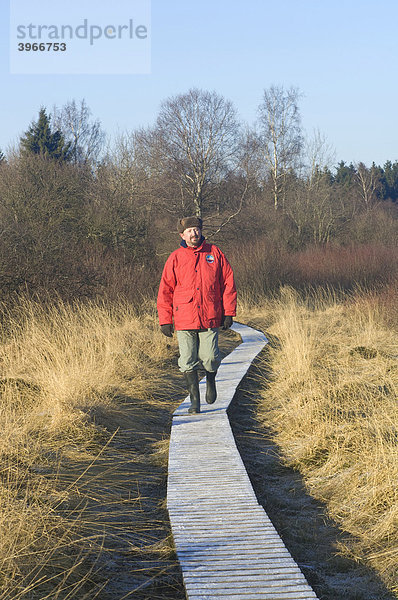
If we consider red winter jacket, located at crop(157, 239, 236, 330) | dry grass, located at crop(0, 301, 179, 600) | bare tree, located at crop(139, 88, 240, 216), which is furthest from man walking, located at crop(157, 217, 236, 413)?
bare tree, located at crop(139, 88, 240, 216)

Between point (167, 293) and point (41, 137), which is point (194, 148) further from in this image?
point (167, 293)

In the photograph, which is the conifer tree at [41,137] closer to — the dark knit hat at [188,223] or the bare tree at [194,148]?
the bare tree at [194,148]

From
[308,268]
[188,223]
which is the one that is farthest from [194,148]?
[188,223]

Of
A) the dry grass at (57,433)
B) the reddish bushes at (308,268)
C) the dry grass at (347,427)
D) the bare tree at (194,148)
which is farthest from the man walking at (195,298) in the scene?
the bare tree at (194,148)

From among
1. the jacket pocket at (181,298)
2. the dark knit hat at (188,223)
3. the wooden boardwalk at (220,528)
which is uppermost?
the dark knit hat at (188,223)

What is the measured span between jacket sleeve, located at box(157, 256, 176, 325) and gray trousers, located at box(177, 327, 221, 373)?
200 mm

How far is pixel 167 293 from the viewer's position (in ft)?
21.0

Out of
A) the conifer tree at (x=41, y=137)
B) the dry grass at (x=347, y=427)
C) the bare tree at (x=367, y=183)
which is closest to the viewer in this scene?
the dry grass at (x=347, y=427)

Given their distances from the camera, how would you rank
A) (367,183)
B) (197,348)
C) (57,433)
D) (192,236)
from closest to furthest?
1. (57,433)
2. (192,236)
3. (197,348)
4. (367,183)

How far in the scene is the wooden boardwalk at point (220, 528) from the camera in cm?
301

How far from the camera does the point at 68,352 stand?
773cm

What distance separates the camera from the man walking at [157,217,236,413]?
6254 mm

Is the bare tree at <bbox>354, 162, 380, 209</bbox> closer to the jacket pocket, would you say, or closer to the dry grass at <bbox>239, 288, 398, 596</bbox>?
the dry grass at <bbox>239, 288, 398, 596</bbox>

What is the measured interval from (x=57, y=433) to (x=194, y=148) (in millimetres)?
26239
